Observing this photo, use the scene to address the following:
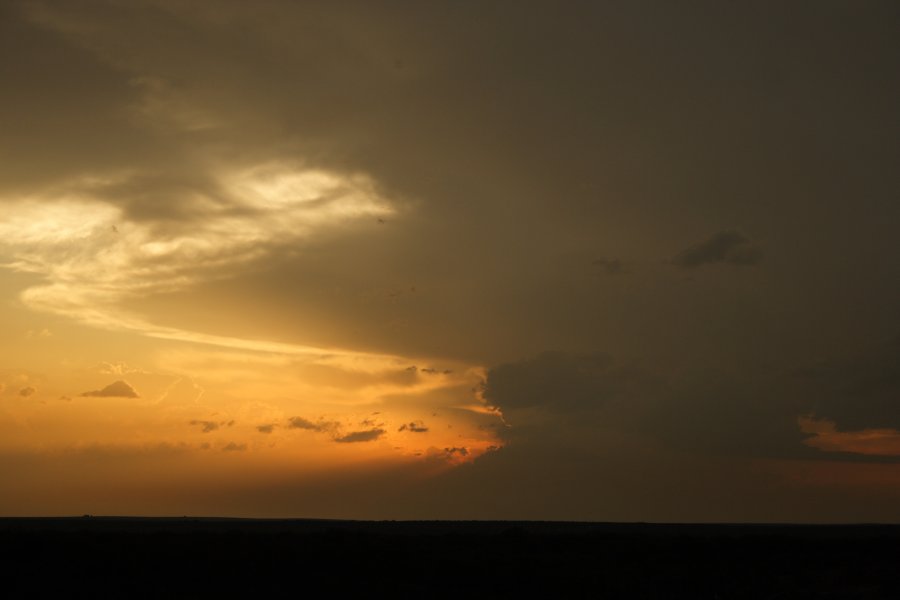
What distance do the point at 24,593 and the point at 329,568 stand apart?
614 inches

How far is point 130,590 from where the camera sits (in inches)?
1635

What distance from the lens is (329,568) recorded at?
4847 cm

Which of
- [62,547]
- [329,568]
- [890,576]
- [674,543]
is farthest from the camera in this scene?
[674,543]

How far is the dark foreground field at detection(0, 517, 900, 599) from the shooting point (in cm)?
4247

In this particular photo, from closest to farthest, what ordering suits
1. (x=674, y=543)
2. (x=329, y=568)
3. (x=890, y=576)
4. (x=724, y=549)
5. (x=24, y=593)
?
1. (x=24, y=593)
2. (x=890, y=576)
3. (x=329, y=568)
4. (x=724, y=549)
5. (x=674, y=543)

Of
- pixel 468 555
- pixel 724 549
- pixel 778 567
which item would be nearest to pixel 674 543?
pixel 724 549

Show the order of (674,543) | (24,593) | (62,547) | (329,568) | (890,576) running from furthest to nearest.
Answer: (674,543), (62,547), (329,568), (890,576), (24,593)

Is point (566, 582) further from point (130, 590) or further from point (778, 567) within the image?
point (130, 590)

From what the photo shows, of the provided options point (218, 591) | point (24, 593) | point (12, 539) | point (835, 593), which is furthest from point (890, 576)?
point (12, 539)

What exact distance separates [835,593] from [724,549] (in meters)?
16.9

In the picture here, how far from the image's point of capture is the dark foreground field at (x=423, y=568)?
4247 cm

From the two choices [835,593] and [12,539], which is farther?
[12,539]

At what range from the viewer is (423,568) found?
160 ft

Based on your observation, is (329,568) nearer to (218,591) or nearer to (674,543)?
(218,591)
